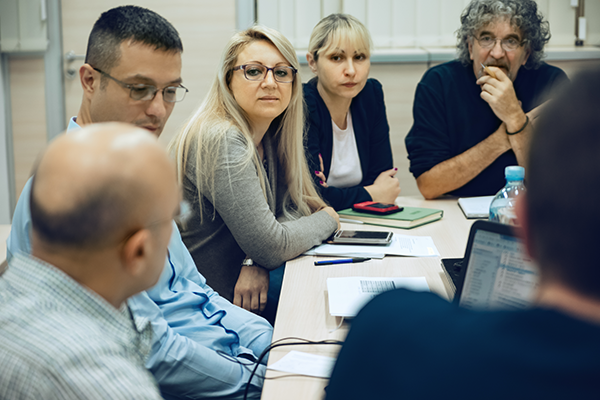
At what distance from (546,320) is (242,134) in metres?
1.32

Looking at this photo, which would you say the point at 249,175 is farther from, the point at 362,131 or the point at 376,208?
the point at 362,131

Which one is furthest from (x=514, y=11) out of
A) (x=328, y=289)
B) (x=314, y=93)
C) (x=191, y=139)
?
(x=328, y=289)

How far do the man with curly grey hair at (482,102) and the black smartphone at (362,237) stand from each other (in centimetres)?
71

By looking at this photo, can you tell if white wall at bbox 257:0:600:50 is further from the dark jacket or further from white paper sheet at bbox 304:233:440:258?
white paper sheet at bbox 304:233:440:258

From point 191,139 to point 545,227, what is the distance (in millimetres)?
1308

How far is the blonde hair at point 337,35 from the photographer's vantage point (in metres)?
2.32

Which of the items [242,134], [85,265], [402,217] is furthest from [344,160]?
[85,265]

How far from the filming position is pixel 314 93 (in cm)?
236

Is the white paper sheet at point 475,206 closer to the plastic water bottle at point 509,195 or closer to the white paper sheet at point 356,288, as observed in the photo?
the plastic water bottle at point 509,195

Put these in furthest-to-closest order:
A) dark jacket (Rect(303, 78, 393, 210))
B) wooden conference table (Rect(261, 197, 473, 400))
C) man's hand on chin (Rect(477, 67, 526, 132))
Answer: dark jacket (Rect(303, 78, 393, 210)), man's hand on chin (Rect(477, 67, 526, 132)), wooden conference table (Rect(261, 197, 473, 400))

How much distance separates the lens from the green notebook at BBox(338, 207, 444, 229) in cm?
182

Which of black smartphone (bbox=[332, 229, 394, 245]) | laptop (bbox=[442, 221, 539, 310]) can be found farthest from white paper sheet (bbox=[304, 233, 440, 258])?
laptop (bbox=[442, 221, 539, 310])

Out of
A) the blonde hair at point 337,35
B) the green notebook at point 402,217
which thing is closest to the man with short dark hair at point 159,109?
the green notebook at point 402,217

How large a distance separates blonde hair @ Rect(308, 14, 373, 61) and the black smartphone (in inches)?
41.4
